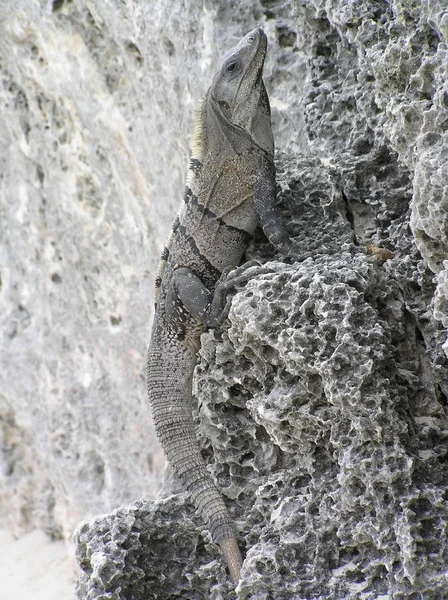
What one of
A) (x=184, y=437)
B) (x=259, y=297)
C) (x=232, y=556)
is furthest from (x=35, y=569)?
(x=259, y=297)

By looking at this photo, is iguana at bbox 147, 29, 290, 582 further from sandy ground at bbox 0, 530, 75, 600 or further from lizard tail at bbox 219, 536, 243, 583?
sandy ground at bbox 0, 530, 75, 600

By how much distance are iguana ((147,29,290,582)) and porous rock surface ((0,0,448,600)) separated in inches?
6.0

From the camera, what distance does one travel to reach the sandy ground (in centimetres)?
576

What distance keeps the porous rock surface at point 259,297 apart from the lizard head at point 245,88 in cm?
30

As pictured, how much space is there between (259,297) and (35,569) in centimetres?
441

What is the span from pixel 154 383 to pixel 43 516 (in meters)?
3.55

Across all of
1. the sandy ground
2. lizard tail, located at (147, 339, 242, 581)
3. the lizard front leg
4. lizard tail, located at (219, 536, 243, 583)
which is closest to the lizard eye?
the lizard front leg

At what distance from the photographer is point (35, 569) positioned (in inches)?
239

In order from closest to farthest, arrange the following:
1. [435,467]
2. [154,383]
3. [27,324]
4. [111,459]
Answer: [435,467], [154,383], [111,459], [27,324]

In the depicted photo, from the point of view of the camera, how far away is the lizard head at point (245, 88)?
11.8 feet

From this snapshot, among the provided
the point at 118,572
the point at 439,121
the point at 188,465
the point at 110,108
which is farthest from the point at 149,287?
the point at 439,121

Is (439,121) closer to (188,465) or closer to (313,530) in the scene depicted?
(313,530)

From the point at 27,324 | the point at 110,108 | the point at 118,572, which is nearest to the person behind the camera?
the point at 118,572

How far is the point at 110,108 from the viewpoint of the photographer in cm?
504
